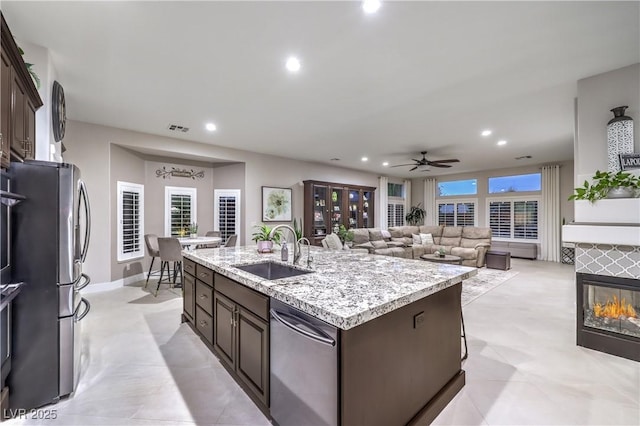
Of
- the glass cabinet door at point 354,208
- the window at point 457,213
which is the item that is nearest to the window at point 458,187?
the window at point 457,213

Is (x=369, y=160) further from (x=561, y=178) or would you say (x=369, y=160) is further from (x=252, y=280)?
(x=252, y=280)

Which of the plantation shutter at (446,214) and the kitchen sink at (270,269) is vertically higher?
the plantation shutter at (446,214)

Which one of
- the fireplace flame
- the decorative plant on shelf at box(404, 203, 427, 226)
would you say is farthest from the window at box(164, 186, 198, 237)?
the decorative plant on shelf at box(404, 203, 427, 226)

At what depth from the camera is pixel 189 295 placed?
304 cm

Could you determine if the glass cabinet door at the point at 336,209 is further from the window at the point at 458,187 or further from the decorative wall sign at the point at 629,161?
the decorative wall sign at the point at 629,161

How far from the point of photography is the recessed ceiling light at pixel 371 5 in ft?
6.40

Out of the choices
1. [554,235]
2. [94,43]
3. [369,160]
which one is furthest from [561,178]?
[94,43]

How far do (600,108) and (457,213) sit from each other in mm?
7400

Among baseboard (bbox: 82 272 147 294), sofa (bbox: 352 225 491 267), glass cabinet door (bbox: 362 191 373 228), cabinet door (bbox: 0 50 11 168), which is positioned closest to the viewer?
cabinet door (bbox: 0 50 11 168)

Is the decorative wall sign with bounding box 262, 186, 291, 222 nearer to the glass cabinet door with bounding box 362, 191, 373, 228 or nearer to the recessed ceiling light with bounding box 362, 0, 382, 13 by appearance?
the glass cabinet door with bounding box 362, 191, 373, 228

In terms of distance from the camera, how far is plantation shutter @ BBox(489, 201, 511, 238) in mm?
8766

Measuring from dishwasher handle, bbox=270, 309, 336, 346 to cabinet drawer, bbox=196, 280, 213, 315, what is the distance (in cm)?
111

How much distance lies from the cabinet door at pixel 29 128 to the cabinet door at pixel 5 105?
1.39 ft

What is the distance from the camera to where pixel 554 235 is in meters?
7.73
